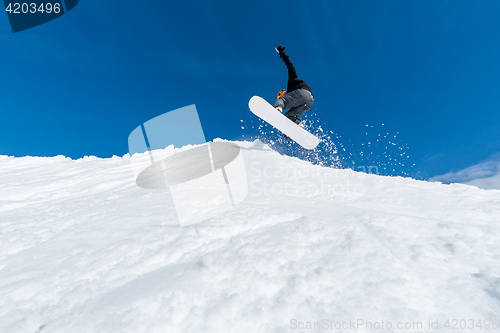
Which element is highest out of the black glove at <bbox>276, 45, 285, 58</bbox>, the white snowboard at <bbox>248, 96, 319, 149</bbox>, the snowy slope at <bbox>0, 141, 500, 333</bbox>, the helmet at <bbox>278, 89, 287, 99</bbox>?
the black glove at <bbox>276, 45, 285, 58</bbox>

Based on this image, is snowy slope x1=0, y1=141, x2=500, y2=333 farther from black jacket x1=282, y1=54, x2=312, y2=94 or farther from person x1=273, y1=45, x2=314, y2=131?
black jacket x1=282, y1=54, x2=312, y2=94

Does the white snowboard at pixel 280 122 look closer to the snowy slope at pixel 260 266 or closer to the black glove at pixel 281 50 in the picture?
the black glove at pixel 281 50

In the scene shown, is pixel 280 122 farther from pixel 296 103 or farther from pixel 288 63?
pixel 288 63

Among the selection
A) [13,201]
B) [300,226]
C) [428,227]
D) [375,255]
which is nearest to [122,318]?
[300,226]

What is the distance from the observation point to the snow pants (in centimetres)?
636

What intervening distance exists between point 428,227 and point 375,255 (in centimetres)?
84

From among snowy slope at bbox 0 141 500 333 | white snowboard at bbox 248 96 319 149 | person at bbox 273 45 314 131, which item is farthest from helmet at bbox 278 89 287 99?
snowy slope at bbox 0 141 500 333

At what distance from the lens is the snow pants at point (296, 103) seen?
6.36 metres

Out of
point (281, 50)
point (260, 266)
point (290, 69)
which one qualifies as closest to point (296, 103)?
point (290, 69)

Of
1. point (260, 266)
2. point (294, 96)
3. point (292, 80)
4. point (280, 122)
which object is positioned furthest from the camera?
point (292, 80)

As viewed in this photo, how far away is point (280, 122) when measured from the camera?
6.69 m

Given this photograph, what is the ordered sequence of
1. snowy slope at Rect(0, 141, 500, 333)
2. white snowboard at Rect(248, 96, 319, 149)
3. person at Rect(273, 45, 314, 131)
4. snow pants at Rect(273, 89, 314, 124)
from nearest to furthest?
snowy slope at Rect(0, 141, 500, 333)
white snowboard at Rect(248, 96, 319, 149)
snow pants at Rect(273, 89, 314, 124)
person at Rect(273, 45, 314, 131)

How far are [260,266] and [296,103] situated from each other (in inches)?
225

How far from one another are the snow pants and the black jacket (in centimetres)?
28
